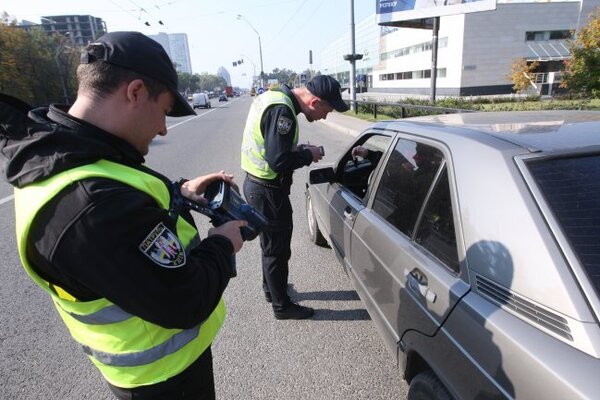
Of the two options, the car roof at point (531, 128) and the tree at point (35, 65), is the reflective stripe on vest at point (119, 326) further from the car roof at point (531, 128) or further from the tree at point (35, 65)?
the tree at point (35, 65)

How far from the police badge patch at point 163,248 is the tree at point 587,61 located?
21.9 meters

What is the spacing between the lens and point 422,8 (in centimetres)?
2000

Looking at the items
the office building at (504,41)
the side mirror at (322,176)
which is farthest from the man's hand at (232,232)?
the office building at (504,41)

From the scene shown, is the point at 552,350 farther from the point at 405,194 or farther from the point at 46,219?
the point at 46,219

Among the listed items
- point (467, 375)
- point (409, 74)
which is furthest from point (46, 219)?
point (409, 74)

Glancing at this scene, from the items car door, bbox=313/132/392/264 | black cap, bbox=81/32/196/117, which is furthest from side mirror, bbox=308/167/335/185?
black cap, bbox=81/32/196/117

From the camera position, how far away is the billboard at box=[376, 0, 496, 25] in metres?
19.1

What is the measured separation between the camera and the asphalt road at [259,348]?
8.23 ft

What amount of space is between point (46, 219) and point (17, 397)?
2239mm

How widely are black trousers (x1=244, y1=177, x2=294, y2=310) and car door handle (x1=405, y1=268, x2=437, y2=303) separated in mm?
1348

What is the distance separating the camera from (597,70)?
17.3 meters

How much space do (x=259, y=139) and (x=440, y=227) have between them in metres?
1.63

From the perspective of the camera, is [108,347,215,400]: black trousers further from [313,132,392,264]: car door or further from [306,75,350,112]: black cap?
[306,75,350,112]: black cap

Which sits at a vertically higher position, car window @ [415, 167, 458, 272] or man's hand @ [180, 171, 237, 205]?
man's hand @ [180, 171, 237, 205]
